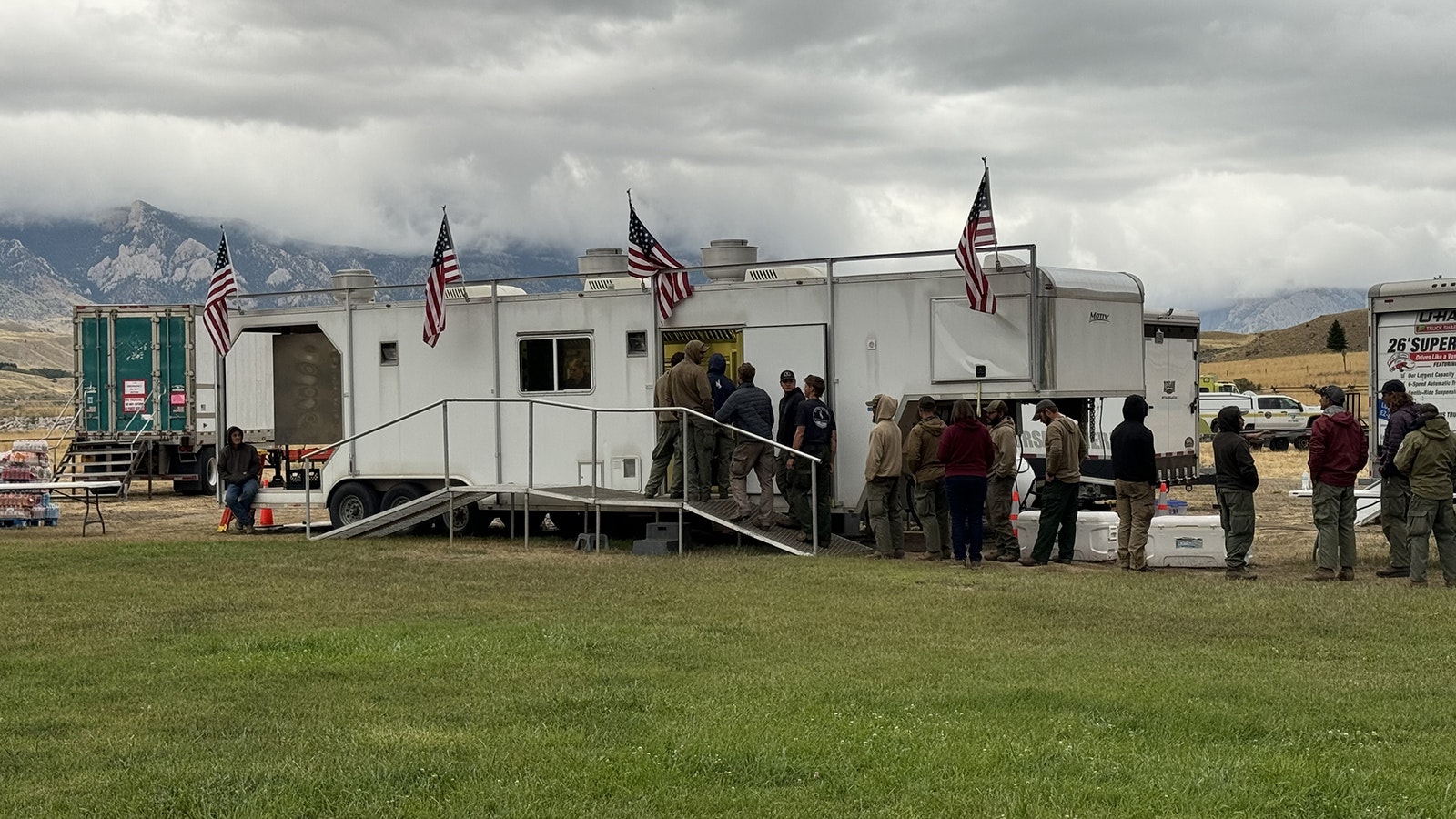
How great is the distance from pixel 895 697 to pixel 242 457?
1444cm

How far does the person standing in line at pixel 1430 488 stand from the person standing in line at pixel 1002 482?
3.98m

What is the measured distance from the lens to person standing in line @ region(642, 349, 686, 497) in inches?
717

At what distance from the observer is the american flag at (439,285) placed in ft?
66.0

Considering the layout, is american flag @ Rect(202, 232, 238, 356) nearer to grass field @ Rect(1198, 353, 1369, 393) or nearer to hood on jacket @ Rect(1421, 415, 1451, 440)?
hood on jacket @ Rect(1421, 415, 1451, 440)

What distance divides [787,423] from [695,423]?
1.01m

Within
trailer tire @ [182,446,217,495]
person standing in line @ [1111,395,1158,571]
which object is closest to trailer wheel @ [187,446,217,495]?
trailer tire @ [182,446,217,495]

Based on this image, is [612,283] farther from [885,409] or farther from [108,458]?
[108,458]

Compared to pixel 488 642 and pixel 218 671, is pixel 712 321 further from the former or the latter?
pixel 218 671

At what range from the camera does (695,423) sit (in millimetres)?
18062

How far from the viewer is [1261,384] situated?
95500mm

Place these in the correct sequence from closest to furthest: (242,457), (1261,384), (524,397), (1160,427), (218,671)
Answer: (218,671) < (524,397) < (242,457) < (1160,427) < (1261,384)

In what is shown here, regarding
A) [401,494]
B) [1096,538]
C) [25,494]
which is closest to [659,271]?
[401,494]

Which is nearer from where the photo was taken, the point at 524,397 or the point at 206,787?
the point at 206,787

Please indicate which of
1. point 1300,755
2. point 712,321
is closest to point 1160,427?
point 712,321
